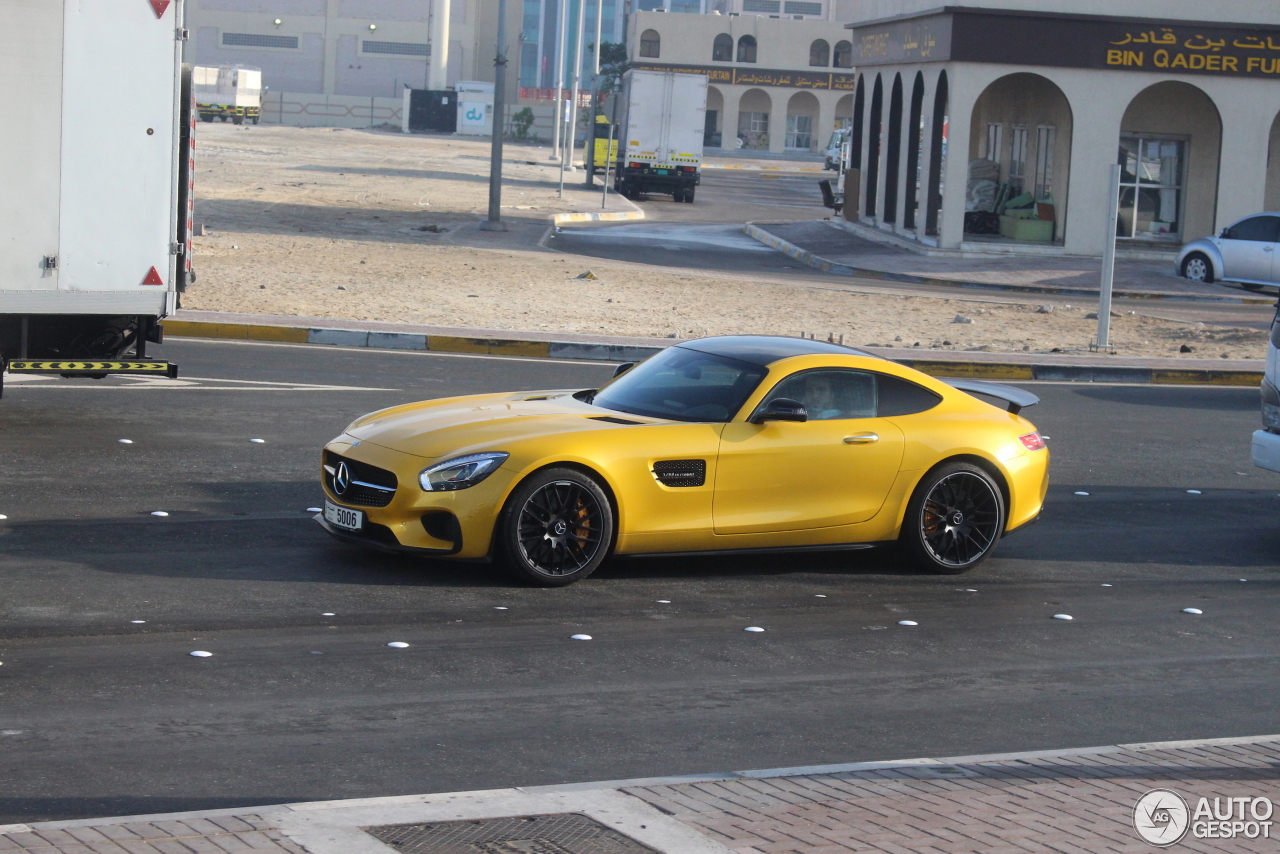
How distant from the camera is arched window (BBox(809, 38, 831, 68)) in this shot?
301 ft

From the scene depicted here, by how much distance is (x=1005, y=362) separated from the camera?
56.9ft

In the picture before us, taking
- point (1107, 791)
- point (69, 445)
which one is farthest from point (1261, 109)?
point (1107, 791)

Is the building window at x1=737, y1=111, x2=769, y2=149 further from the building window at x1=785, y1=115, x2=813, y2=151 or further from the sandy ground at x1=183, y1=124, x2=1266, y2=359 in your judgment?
the sandy ground at x1=183, y1=124, x2=1266, y2=359

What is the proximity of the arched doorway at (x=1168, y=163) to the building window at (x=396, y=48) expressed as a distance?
83.7 metres

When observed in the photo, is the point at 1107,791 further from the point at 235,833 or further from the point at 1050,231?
the point at 1050,231

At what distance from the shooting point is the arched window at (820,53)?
91875mm

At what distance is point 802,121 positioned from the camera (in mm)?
94062

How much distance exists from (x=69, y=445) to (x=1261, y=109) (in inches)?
1068

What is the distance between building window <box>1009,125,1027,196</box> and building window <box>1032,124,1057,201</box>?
715mm

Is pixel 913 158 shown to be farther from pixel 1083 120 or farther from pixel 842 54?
pixel 842 54

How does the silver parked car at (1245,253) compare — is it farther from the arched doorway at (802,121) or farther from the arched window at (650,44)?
the arched doorway at (802,121)

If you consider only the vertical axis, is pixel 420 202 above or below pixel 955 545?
above

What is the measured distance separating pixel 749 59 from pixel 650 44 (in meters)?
6.22

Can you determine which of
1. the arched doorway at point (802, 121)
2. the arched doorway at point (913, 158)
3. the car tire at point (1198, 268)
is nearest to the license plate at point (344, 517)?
the car tire at point (1198, 268)
